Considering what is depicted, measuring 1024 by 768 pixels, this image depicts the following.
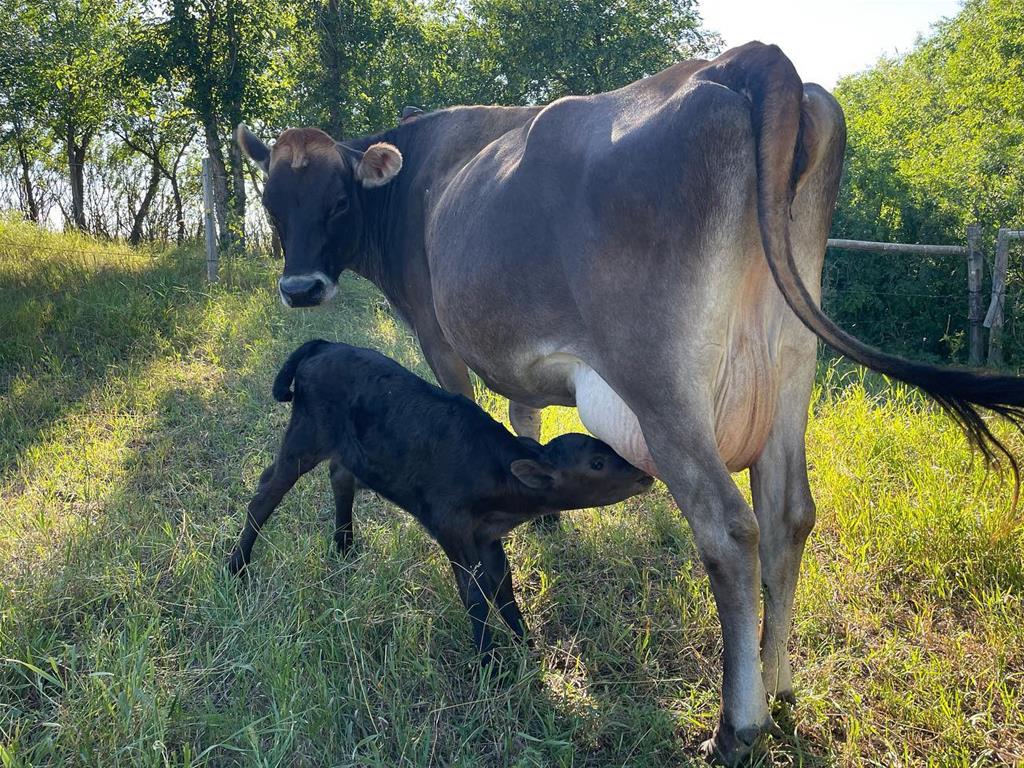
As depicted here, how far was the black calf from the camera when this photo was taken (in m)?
3.12

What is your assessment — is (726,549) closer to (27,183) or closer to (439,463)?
(439,463)

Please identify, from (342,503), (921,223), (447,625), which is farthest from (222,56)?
(447,625)

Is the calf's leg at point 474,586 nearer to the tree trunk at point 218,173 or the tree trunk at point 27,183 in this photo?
Result: the tree trunk at point 218,173

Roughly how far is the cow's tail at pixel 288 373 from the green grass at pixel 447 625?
68 cm

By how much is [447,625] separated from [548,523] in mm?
1033

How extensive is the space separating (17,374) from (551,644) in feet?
17.3

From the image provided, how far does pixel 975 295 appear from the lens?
957cm

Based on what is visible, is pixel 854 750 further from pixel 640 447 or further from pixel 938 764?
pixel 640 447

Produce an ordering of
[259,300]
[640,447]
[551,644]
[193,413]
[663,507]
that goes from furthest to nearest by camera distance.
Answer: [259,300] < [193,413] < [663,507] < [551,644] < [640,447]

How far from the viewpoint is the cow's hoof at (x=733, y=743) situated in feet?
8.28

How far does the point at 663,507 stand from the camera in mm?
4246

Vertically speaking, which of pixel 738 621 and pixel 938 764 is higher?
pixel 738 621

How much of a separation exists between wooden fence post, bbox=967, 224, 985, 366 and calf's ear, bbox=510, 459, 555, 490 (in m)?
8.33

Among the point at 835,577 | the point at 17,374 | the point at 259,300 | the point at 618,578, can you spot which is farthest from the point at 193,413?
the point at 835,577
